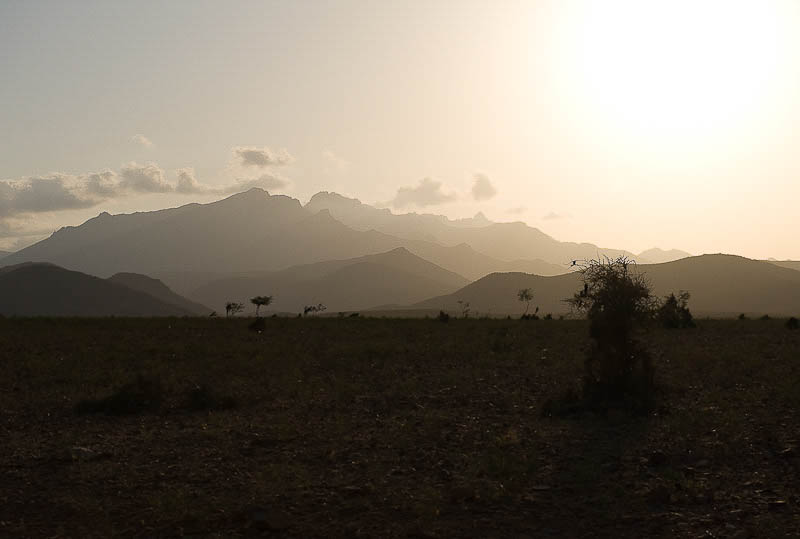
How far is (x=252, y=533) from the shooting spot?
362 inches

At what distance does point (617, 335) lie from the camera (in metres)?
17.8

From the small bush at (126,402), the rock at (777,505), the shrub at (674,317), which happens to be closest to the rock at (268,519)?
the rock at (777,505)

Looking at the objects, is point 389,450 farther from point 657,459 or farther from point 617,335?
point 617,335

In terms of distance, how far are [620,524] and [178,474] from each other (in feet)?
26.5

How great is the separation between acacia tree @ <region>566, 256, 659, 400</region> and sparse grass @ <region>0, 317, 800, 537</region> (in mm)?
1014

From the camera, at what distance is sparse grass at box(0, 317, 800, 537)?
9.67 m

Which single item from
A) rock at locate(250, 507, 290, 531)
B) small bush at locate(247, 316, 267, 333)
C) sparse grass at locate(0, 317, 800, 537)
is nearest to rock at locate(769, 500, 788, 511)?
sparse grass at locate(0, 317, 800, 537)

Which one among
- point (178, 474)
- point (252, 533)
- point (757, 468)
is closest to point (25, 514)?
point (178, 474)

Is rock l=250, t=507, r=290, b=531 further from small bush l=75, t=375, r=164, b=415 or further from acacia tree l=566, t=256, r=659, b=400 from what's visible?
acacia tree l=566, t=256, r=659, b=400

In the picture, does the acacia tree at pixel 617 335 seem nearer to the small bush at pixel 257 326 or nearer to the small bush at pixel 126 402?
the small bush at pixel 126 402

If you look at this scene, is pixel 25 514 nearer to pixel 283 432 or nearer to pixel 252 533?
pixel 252 533

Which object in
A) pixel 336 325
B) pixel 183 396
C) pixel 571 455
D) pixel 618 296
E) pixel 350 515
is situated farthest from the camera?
pixel 336 325

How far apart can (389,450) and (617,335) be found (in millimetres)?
8113

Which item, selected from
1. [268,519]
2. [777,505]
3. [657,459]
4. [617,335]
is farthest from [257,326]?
[777,505]
